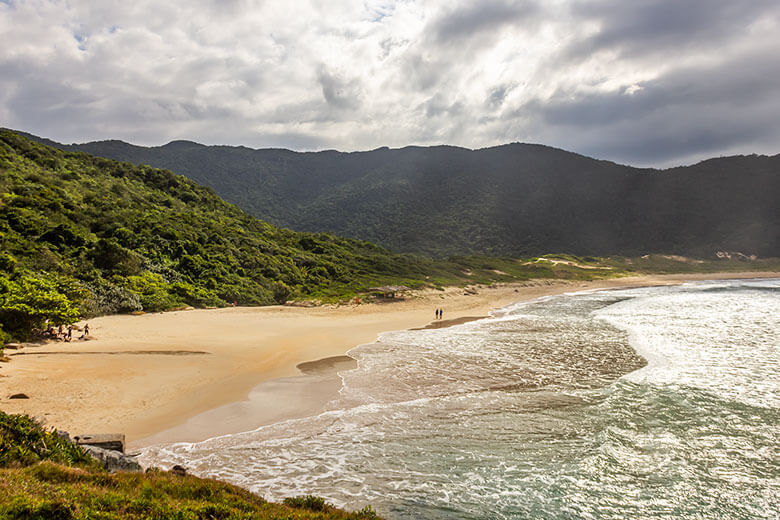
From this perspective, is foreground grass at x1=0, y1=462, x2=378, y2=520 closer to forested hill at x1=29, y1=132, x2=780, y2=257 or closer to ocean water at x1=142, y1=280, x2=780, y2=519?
ocean water at x1=142, y1=280, x2=780, y2=519

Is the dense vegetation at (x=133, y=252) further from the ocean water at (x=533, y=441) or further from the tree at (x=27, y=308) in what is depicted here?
the ocean water at (x=533, y=441)

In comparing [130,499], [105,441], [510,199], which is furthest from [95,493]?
[510,199]

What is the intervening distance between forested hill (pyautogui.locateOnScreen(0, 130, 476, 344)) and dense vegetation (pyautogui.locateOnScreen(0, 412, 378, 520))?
12.8m

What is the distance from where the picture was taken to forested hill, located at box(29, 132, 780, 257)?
135 meters

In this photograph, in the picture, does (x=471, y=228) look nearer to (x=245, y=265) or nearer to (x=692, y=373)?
(x=245, y=265)

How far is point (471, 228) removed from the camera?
142250 millimetres

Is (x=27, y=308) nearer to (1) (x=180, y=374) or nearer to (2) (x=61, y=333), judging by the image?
(2) (x=61, y=333)

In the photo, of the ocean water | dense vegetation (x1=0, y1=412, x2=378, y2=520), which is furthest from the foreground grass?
the ocean water

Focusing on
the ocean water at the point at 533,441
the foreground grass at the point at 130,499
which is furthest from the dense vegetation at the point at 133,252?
the foreground grass at the point at 130,499

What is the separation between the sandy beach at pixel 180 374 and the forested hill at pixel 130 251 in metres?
2.94

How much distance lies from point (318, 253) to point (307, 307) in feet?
84.8

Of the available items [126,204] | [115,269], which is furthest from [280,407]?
[126,204]

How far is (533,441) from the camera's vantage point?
36.9 feet

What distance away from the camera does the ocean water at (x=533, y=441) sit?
8688 millimetres
